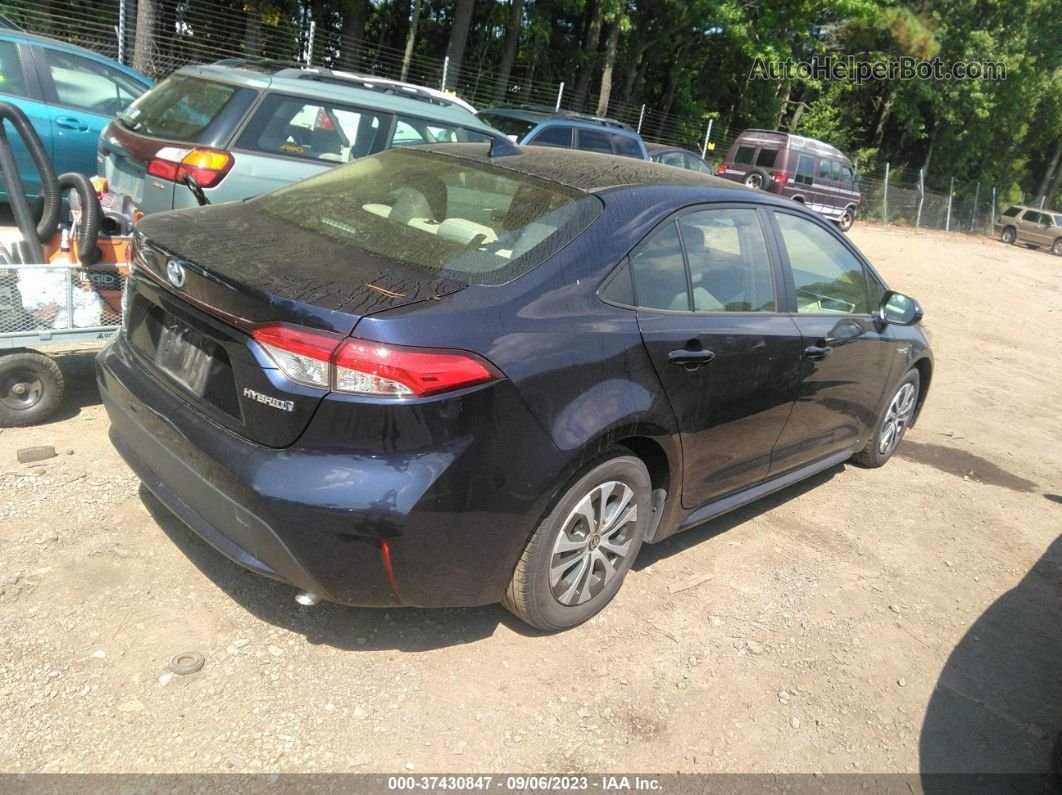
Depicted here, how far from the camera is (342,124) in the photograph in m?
6.66

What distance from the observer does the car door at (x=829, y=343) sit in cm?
406

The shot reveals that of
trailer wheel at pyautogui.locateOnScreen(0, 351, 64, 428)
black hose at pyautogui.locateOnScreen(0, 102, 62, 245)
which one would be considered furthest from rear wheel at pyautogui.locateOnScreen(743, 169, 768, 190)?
trailer wheel at pyautogui.locateOnScreen(0, 351, 64, 428)

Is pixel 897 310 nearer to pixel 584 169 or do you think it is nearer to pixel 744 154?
pixel 584 169

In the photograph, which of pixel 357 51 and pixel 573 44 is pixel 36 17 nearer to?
pixel 357 51

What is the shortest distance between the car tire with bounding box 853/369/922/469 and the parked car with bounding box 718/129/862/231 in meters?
18.3

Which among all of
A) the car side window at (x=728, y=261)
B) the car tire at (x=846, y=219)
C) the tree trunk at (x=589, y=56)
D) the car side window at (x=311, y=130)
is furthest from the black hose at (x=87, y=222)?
the car tire at (x=846, y=219)

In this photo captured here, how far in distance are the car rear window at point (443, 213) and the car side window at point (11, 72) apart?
17.6ft

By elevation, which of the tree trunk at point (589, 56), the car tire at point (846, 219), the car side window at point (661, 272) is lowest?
the car tire at point (846, 219)

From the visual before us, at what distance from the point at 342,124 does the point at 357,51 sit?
14.3m

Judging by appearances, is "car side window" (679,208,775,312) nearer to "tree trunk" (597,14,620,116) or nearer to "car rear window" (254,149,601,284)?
"car rear window" (254,149,601,284)

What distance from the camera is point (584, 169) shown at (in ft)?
11.7

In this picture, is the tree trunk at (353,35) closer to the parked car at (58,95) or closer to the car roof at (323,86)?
the parked car at (58,95)

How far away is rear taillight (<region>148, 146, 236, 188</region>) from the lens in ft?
18.6

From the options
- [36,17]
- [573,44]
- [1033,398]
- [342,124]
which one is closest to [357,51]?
[36,17]
